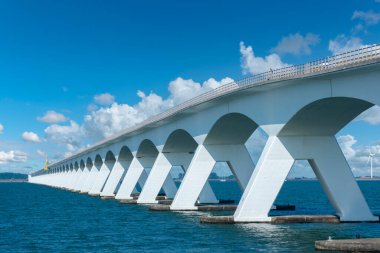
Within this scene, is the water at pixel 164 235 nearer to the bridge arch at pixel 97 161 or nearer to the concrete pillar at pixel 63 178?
the bridge arch at pixel 97 161

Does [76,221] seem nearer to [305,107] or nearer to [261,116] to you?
[261,116]

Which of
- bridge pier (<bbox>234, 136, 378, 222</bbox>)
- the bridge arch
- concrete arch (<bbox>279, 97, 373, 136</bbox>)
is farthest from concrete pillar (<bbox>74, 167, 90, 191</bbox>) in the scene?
concrete arch (<bbox>279, 97, 373, 136</bbox>)

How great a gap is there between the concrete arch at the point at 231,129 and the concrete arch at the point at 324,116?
23.3 ft

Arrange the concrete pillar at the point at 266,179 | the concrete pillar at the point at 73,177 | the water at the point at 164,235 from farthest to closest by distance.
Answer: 1. the concrete pillar at the point at 73,177
2. the concrete pillar at the point at 266,179
3. the water at the point at 164,235

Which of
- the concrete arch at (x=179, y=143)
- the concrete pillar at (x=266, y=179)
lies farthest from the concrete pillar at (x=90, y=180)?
the concrete pillar at (x=266, y=179)

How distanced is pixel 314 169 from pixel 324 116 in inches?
199

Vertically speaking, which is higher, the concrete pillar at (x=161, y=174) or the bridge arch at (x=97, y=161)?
the bridge arch at (x=97, y=161)

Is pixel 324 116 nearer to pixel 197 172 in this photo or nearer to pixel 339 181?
pixel 339 181

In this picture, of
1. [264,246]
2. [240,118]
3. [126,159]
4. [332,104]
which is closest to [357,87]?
[332,104]

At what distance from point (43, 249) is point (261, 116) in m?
18.0

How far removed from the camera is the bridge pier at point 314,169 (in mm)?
36594

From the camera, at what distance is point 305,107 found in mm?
33656

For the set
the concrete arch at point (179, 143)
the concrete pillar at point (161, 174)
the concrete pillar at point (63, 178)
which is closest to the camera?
the concrete arch at point (179, 143)

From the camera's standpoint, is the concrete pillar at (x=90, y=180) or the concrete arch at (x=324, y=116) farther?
the concrete pillar at (x=90, y=180)
